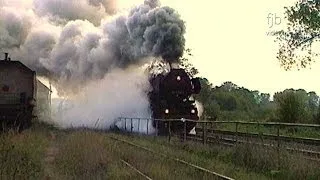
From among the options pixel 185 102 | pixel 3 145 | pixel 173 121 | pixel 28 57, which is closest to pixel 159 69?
pixel 185 102

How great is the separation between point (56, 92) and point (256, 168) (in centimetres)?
3396

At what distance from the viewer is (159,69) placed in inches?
1293

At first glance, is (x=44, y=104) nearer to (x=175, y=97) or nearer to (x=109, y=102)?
(x=109, y=102)

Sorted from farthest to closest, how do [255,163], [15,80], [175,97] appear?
1. [175,97]
2. [15,80]
3. [255,163]

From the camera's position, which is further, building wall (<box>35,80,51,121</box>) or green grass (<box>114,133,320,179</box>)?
building wall (<box>35,80,51,121</box>)

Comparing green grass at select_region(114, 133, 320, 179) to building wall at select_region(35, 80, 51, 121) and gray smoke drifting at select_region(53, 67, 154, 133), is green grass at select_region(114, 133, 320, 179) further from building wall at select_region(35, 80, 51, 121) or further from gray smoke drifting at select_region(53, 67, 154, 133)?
building wall at select_region(35, 80, 51, 121)

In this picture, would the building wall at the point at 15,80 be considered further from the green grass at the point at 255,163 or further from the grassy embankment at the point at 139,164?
the green grass at the point at 255,163

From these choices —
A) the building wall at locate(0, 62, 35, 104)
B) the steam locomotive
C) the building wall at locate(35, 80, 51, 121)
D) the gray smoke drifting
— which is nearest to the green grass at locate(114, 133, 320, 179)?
the steam locomotive

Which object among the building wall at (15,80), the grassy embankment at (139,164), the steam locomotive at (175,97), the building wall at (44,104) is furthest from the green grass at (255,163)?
the building wall at (44,104)

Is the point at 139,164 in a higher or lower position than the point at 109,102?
lower

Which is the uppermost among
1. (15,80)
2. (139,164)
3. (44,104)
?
(15,80)

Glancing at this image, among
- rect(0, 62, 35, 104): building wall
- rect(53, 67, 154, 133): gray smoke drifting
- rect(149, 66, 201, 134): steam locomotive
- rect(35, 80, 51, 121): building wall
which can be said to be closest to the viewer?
rect(0, 62, 35, 104): building wall

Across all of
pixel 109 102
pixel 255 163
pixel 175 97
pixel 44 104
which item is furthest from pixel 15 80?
pixel 44 104

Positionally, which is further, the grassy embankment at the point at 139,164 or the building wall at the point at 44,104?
the building wall at the point at 44,104
